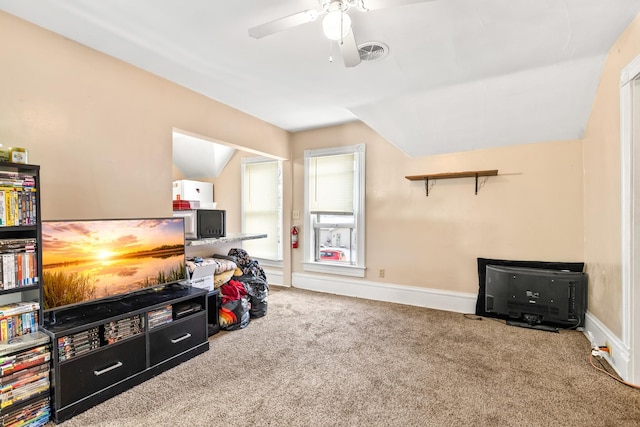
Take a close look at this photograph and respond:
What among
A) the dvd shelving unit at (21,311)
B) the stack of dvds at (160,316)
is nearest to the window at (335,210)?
the stack of dvds at (160,316)

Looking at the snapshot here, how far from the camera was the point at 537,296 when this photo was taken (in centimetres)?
303

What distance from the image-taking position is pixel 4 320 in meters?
1.65

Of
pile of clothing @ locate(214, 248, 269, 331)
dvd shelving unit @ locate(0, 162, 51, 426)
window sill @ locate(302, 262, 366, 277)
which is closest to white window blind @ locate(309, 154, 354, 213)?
window sill @ locate(302, 262, 366, 277)

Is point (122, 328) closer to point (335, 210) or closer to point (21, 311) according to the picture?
point (21, 311)

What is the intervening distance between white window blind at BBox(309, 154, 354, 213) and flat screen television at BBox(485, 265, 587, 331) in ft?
6.44

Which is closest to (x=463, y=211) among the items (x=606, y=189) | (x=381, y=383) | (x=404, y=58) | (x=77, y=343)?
(x=606, y=189)

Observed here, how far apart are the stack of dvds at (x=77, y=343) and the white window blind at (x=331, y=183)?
302cm

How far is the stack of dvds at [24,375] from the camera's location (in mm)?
1552

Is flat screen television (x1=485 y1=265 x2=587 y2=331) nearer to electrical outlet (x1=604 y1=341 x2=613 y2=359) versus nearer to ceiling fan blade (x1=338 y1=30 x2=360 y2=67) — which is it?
electrical outlet (x1=604 y1=341 x2=613 y2=359)

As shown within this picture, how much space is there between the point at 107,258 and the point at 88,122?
1.04 m

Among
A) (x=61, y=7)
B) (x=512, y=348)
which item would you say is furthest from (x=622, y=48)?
(x=61, y=7)

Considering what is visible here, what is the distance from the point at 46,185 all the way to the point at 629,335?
13.4 ft

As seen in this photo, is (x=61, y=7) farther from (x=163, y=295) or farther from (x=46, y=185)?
(x=163, y=295)

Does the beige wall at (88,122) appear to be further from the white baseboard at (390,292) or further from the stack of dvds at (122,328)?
the white baseboard at (390,292)
